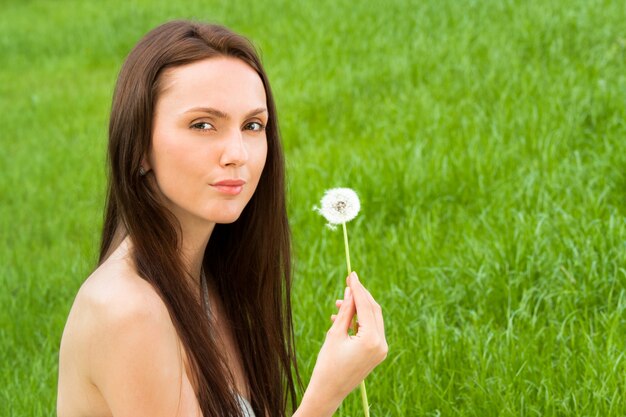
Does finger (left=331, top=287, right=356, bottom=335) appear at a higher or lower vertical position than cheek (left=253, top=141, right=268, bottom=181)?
lower

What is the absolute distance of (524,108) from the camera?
15.3ft

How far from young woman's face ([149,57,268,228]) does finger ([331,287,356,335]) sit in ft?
0.90

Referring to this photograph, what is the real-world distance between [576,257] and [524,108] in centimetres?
165

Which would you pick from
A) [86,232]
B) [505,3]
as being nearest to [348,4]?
[505,3]

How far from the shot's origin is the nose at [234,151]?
5.82 feet

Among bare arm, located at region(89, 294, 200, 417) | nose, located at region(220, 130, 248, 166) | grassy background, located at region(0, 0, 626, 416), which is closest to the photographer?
bare arm, located at region(89, 294, 200, 417)

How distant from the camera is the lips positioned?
179 centimetres

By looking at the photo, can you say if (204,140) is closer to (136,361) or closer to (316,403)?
(136,361)

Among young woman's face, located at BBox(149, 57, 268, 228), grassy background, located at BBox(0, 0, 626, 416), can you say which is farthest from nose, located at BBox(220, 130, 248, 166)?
grassy background, located at BBox(0, 0, 626, 416)

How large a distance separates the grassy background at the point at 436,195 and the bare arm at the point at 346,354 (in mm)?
861

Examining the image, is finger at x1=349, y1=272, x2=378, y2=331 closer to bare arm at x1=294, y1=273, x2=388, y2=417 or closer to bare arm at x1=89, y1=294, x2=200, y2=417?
bare arm at x1=294, y1=273, x2=388, y2=417

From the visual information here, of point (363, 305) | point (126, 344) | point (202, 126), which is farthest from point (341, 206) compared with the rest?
point (126, 344)

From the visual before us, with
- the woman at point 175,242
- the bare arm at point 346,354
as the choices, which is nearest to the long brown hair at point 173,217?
the woman at point 175,242

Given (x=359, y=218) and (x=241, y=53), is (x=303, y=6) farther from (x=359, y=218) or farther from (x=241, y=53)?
(x=241, y=53)
